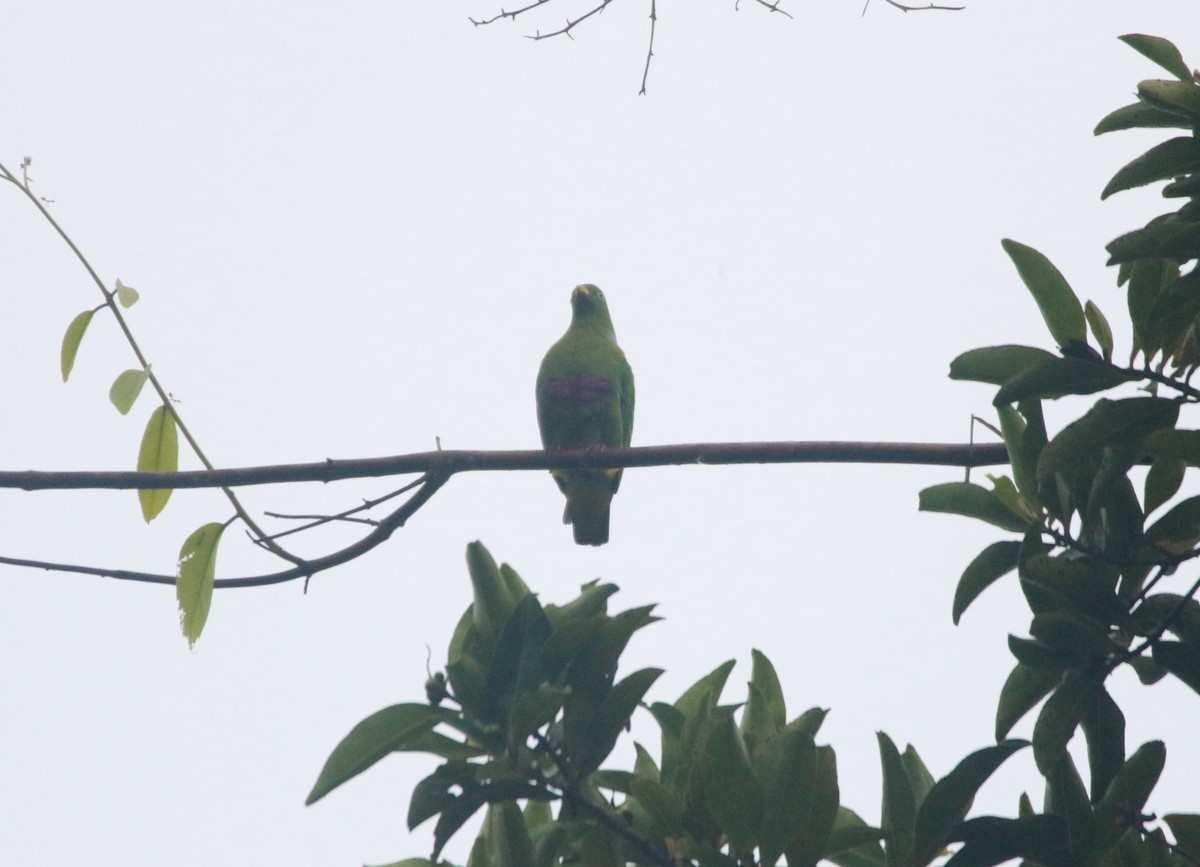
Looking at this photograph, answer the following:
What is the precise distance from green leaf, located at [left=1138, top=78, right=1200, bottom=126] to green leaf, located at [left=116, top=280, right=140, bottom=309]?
235 cm

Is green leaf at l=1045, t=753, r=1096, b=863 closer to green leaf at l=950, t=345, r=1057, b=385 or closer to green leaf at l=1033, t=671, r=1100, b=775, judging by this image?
green leaf at l=1033, t=671, r=1100, b=775

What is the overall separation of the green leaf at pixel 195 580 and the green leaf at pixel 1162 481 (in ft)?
6.68

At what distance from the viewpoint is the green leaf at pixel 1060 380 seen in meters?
1.87

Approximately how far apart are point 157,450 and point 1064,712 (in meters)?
2.24

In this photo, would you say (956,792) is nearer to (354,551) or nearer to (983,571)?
(983,571)

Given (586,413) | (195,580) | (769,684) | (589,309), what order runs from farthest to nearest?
(589,309) < (586,413) < (195,580) < (769,684)

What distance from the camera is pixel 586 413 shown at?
5320mm

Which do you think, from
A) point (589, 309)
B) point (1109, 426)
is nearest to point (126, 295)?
point (1109, 426)

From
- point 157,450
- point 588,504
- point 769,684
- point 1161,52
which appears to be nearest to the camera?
point 1161,52

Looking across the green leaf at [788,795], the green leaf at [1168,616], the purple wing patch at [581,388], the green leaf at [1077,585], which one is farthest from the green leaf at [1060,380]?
the purple wing patch at [581,388]

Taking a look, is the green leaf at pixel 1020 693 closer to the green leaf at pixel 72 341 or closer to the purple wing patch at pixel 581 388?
the green leaf at pixel 72 341

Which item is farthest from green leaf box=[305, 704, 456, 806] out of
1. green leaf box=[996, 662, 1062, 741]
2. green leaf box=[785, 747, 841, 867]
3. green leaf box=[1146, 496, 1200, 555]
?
green leaf box=[1146, 496, 1200, 555]

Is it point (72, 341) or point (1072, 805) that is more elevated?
point (72, 341)

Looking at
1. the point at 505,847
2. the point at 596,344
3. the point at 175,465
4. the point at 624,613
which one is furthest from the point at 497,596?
the point at 596,344
